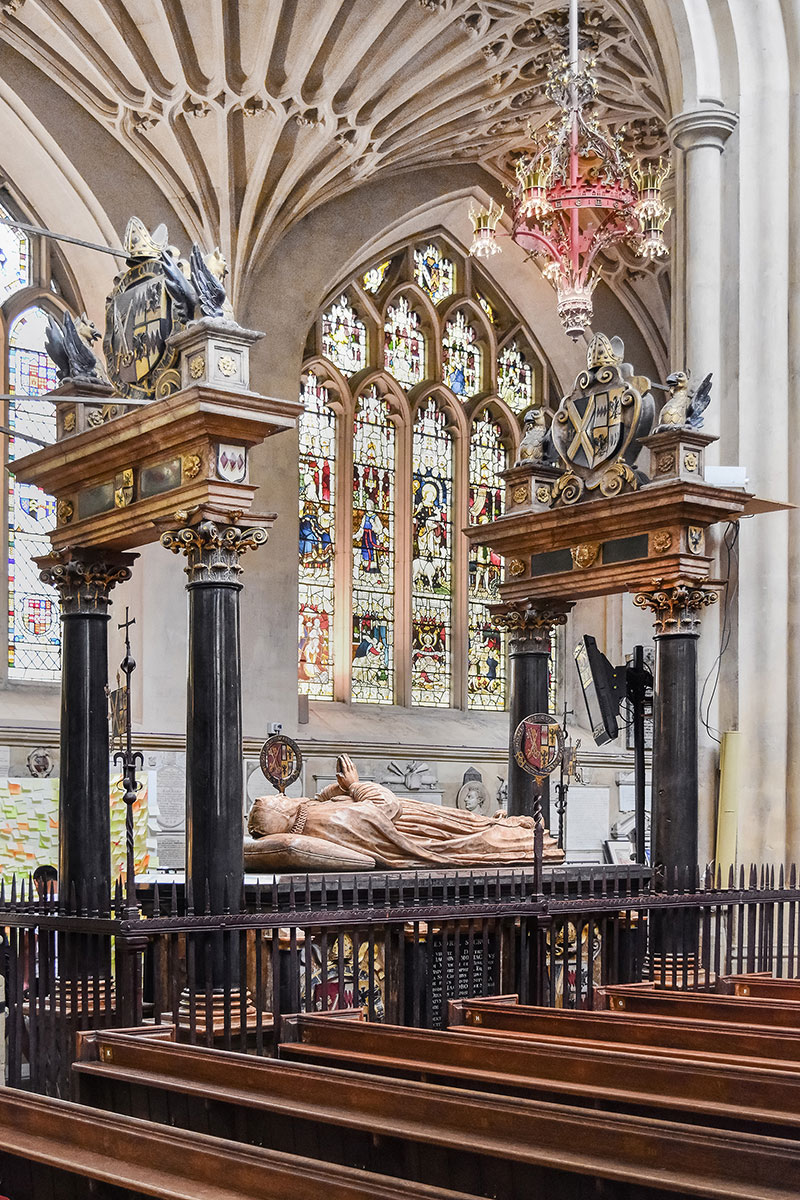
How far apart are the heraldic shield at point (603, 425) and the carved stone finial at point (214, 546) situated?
299cm

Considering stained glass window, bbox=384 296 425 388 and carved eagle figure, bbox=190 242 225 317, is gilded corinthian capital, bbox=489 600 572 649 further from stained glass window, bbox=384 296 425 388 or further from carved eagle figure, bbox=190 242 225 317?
stained glass window, bbox=384 296 425 388

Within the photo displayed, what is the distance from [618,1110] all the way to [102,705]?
198 inches

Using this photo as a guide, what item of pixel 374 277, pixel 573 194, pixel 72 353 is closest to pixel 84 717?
pixel 72 353

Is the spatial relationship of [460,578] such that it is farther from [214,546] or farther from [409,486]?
[214,546]

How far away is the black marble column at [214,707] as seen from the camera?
25.0 feet

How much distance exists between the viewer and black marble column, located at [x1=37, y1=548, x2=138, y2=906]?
8.59 meters

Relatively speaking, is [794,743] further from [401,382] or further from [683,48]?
[401,382]

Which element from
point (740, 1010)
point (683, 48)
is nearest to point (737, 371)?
point (683, 48)

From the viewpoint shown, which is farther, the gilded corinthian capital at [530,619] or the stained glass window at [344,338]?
the stained glass window at [344,338]

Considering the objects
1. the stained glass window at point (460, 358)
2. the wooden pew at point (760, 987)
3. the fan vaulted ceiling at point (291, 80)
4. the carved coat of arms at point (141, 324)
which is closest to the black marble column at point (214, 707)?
the carved coat of arms at point (141, 324)

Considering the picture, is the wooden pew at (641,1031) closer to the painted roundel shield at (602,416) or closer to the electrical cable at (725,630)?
the painted roundel shield at (602,416)

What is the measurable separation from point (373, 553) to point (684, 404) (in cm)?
932

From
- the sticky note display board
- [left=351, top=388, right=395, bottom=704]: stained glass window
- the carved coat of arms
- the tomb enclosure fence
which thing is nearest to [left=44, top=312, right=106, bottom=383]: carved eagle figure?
the carved coat of arms

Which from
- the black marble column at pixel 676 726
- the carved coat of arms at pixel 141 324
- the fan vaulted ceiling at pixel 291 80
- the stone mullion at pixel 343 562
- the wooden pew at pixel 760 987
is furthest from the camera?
the stone mullion at pixel 343 562
